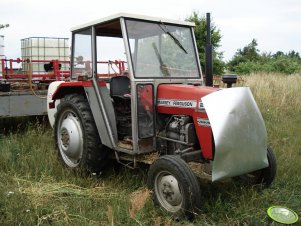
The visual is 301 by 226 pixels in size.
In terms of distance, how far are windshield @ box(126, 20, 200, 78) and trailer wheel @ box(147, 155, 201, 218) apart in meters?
1.08

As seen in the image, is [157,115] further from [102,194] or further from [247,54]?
[247,54]

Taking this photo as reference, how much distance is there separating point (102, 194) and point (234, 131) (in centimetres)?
156

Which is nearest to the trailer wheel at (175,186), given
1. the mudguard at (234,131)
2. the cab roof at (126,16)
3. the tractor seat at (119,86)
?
the mudguard at (234,131)

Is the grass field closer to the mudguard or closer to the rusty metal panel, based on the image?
the mudguard

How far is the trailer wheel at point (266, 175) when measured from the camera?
13.5 ft

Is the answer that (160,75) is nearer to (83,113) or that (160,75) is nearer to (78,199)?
(83,113)

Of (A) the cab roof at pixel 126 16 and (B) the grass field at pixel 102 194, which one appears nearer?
(B) the grass field at pixel 102 194

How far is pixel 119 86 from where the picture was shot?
4.66 m

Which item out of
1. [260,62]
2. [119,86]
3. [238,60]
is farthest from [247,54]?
[119,86]

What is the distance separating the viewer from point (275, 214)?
3.53 metres

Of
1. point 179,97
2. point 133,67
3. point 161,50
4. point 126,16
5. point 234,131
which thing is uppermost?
point 126,16

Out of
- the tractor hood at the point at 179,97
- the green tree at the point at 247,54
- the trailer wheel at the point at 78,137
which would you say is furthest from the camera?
the green tree at the point at 247,54

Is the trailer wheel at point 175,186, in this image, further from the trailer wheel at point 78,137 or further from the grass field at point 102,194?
the trailer wheel at point 78,137

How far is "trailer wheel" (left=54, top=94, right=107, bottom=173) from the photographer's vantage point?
14.9 ft
